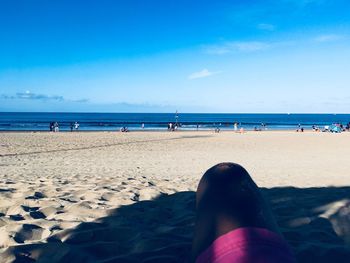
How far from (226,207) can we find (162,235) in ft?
4.86

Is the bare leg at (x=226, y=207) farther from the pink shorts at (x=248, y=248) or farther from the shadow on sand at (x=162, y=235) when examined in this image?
the shadow on sand at (x=162, y=235)

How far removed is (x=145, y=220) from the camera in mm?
3938

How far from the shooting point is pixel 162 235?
3361mm

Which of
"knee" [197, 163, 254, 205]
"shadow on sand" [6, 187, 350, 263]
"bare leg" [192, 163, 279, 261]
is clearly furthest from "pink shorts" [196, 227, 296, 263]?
"shadow on sand" [6, 187, 350, 263]

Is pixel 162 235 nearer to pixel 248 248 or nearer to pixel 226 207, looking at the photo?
pixel 226 207

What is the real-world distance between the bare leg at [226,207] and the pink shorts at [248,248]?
63mm

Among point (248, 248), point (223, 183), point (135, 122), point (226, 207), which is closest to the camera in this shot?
point (248, 248)

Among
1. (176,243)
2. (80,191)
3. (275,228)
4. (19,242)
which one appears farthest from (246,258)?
(80,191)

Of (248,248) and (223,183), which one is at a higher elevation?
(223,183)

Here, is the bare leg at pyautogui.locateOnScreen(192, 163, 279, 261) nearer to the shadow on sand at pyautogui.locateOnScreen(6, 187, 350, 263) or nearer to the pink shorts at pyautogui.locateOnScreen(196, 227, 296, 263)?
the pink shorts at pyautogui.locateOnScreen(196, 227, 296, 263)

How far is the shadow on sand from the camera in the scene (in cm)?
284

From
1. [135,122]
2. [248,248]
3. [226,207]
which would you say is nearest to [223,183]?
[226,207]

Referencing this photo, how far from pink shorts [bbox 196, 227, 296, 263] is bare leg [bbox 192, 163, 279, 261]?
0.06m

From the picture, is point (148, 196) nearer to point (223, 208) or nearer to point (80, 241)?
point (80, 241)
